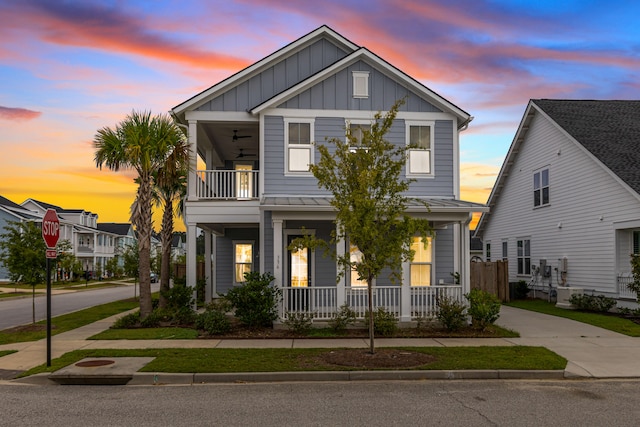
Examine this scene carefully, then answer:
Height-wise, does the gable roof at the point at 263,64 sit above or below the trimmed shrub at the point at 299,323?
above

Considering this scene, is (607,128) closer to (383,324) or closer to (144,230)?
(383,324)

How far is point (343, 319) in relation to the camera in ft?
47.9

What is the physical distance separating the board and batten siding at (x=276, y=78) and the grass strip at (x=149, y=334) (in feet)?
23.7

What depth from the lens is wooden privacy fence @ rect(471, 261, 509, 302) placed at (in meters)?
24.1

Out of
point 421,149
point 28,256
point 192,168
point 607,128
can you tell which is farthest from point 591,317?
point 28,256

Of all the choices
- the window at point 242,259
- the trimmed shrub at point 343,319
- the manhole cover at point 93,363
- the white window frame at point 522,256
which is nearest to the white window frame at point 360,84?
the trimmed shrub at point 343,319

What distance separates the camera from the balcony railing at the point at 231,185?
17984 millimetres

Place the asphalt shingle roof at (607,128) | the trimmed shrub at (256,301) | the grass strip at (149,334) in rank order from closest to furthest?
the grass strip at (149,334) < the trimmed shrub at (256,301) < the asphalt shingle roof at (607,128)

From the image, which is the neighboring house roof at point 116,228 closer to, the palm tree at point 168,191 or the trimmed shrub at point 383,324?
the palm tree at point 168,191

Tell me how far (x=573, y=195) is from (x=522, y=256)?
18.6ft

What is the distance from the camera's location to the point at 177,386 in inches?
369

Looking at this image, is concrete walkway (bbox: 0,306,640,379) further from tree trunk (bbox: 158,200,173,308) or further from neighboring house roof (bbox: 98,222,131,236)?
neighboring house roof (bbox: 98,222,131,236)

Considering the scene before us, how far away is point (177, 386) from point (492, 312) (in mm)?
8638

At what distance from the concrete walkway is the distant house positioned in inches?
223
